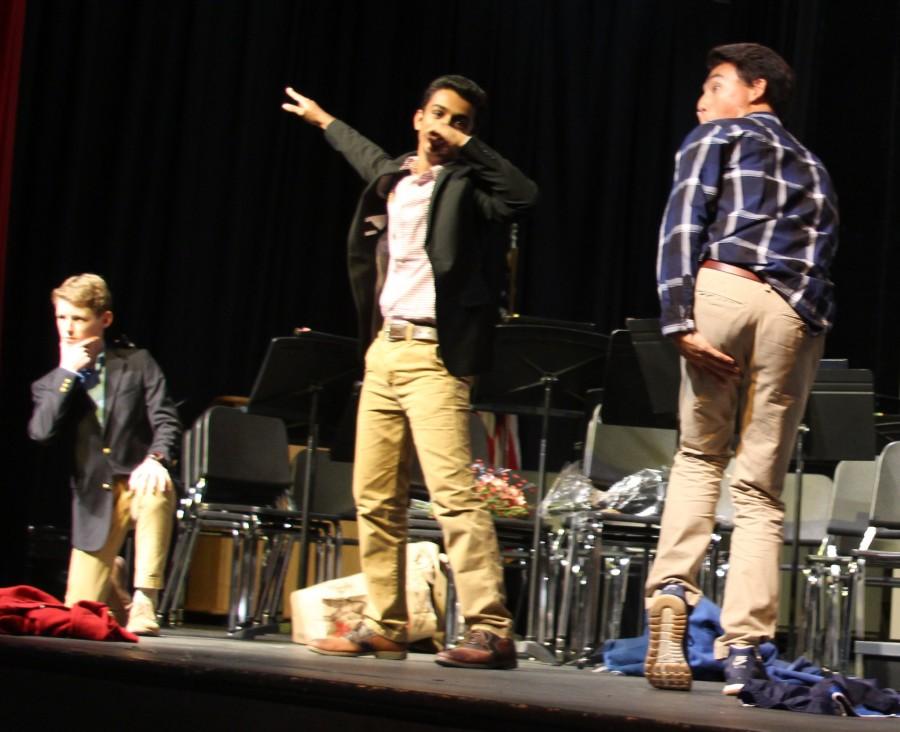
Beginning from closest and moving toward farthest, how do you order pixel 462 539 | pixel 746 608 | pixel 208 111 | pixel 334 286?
1. pixel 746 608
2. pixel 462 539
3. pixel 208 111
4. pixel 334 286

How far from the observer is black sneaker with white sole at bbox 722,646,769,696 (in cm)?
311

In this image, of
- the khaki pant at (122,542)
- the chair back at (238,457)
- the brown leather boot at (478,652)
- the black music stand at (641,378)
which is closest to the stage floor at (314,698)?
the brown leather boot at (478,652)

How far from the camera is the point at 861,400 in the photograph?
15.5 feet

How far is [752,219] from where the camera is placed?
128 inches

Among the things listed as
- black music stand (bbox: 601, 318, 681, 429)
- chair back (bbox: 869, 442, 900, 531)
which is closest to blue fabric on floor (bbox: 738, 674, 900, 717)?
black music stand (bbox: 601, 318, 681, 429)

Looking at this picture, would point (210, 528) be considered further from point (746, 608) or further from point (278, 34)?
point (746, 608)

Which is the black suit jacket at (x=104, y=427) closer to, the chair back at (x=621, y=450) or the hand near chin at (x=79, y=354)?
the hand near chin at (x=79, y=354)

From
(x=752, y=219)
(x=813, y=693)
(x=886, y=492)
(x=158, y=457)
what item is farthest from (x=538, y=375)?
(x=813, y=693)

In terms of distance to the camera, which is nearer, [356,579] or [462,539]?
[462,539]

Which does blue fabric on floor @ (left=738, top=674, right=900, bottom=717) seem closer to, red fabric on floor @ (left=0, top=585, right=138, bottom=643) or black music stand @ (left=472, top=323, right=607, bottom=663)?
red fabric on floor @ (left=0, top=585, right=138, bottom=643)

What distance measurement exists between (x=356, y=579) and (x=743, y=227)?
218 cm

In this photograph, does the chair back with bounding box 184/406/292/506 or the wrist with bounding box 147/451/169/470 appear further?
the chair back with bounding box 184/406/292/506

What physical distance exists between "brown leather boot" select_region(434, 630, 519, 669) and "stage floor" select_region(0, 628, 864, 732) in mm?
358

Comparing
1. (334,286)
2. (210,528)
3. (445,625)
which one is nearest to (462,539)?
(445,625)
